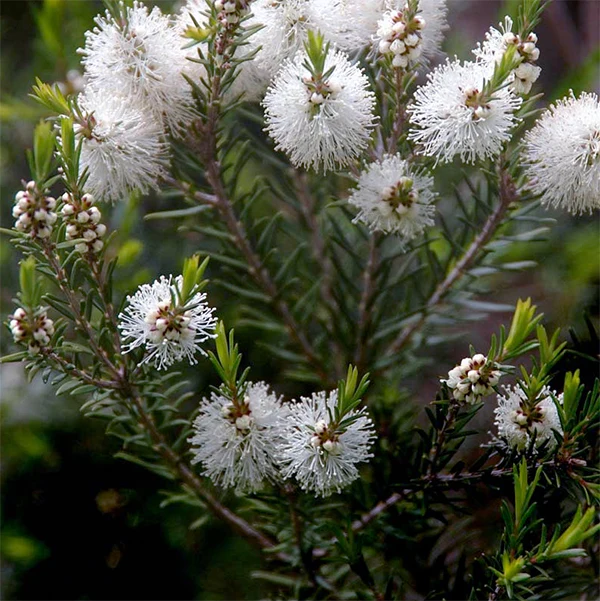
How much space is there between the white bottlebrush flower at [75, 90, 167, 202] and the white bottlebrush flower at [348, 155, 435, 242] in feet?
0.46

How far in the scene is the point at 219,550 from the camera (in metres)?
0.72

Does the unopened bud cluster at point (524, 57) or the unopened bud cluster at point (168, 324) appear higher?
the unopened bud cluster at point (524, 57)

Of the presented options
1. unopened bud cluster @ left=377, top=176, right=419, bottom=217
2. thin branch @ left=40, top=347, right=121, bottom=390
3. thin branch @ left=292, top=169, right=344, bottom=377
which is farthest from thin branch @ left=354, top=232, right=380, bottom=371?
thin branch @ left=40, top=347, right=121, bottom=390

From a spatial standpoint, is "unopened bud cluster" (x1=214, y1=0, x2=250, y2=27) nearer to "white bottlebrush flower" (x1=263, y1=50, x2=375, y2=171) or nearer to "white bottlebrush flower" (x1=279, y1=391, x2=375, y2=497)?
"white bottlebrush flower" (x1=263, y1=50, x2=375, y2=171)

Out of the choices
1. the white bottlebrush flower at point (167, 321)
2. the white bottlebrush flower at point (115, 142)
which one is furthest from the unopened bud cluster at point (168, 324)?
the white bottlebrush flower at point (115, 142)

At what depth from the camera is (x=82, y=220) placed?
1.43ft

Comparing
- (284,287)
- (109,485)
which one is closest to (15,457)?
(109,485)

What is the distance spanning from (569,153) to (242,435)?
Result: 0.87 ft

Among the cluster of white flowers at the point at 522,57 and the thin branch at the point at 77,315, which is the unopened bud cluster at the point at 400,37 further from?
the thin branch at the point at 77,315

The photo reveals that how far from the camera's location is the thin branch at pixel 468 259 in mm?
522

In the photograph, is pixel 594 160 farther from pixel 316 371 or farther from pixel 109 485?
pixel 109 485

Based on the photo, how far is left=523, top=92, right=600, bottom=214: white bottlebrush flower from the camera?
451 mm

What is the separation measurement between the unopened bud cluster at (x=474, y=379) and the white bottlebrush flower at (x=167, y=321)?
142 mm

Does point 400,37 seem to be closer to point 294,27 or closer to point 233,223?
point 294,27
